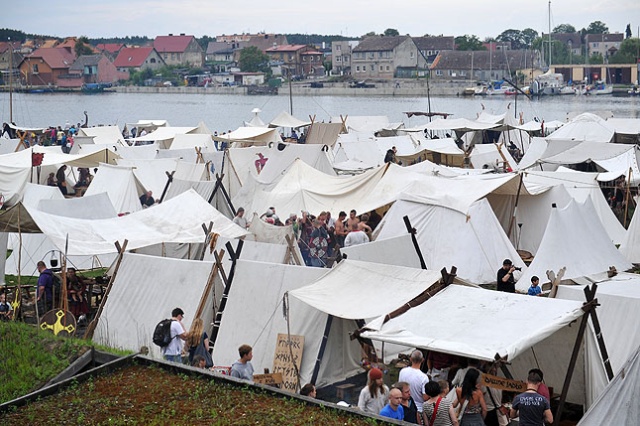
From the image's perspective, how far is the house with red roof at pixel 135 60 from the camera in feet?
553

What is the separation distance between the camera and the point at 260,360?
12578mm

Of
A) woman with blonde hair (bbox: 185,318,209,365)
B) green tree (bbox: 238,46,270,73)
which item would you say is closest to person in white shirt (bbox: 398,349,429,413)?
woman with blonde hair (bbox: 185,318,209,365)

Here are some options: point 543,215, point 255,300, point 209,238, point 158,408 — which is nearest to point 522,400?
point 158,408

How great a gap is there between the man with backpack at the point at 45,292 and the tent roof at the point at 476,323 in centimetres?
662

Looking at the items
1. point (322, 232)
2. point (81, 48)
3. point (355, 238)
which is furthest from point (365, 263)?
point (81, 48)

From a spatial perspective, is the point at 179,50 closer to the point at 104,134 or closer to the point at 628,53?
the point at 628,53

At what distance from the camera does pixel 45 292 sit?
50.2ft

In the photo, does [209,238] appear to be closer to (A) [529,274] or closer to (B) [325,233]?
(B) [325,233]

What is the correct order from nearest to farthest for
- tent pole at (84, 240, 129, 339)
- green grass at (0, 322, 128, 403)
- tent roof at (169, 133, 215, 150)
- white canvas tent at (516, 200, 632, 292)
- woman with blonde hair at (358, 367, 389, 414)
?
woman with blonde hair at (358, 367, 389, 414) → green grass at (0, 322, 128, 403) → tent pole at (84, 240, 129, 339) → white canvas tent at (516, 200, 632, 292) → tent roof at (169, 133, 215, 150)

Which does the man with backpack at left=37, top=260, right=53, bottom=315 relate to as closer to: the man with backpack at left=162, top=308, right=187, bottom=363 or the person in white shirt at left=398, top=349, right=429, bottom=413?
the man with backpack at left=162, top=308, right=187, bottom=363

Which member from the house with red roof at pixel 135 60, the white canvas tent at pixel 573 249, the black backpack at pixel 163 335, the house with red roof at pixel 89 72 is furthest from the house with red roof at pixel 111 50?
the black backpack at pixel 163 335

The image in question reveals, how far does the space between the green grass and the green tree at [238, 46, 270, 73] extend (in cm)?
14744

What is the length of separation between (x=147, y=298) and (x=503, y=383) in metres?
5.90

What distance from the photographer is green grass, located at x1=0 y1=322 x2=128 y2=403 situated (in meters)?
11.7
